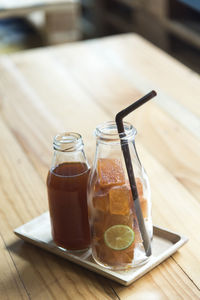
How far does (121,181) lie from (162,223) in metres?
0.21

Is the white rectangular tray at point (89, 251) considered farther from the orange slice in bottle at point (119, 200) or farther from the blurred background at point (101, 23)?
the blurred background at point (101, 23)

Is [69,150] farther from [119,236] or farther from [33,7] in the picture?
[33,7]

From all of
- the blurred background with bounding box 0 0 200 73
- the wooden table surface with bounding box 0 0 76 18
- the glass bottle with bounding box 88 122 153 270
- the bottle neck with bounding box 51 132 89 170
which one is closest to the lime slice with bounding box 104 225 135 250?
the glass bottle with bounding box 88 122 153 270

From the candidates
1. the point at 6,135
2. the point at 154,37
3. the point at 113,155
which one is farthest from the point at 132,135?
the point at 154,37

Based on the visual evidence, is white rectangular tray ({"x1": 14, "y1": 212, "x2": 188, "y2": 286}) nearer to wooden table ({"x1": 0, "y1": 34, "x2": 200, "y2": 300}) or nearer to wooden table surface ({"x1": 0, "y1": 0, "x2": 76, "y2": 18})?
wooden table ({"x1": 0, "y1": 34, "x2": 200, "y2": 300})

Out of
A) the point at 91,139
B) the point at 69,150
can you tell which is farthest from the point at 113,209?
the point at 91,139

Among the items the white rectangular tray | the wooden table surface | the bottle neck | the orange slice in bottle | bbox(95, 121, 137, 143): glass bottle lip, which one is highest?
bbox(95, 121, 137, 143): glass bottle lip

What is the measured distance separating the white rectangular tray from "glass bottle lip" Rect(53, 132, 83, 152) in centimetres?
17

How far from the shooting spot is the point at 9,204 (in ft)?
3.50

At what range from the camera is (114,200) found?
0.79 metres

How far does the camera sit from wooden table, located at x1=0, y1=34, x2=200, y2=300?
0.84 meters

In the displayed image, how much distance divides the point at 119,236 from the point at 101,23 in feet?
12.2

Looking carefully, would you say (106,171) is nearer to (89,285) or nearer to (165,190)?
(89,285)

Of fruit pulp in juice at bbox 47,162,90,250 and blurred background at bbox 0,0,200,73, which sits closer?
fruit pulp in juice at bbox 47,162,90,250
